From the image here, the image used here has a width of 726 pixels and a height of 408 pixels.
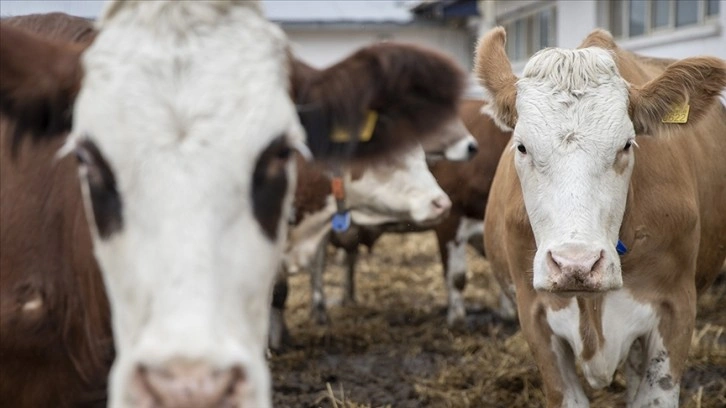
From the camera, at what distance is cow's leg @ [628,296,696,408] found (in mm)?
3668

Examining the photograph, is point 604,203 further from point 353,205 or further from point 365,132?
point 353,205

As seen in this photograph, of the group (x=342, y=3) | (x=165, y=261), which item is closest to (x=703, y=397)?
(x=165, y=261)

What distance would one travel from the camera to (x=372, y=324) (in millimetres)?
7207

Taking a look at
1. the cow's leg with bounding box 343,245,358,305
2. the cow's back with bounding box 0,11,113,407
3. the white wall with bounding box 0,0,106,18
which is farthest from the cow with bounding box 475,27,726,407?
the cow's leg with bounding box 343,245,358,305

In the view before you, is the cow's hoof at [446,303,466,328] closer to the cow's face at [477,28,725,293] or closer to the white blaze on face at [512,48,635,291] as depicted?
the cow's face at [477,28,725,293]

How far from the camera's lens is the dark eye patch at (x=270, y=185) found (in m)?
1.96

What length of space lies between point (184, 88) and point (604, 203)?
6.39 feet

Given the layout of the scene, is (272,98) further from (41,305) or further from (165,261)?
(41,305)

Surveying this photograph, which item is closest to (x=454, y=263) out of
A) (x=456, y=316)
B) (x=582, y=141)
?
(x=456, y=316)

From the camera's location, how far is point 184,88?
191cm

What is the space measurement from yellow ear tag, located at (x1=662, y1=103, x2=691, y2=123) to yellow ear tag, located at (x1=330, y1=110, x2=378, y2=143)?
5.60ft

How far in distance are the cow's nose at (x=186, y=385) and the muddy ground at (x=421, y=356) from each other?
3.08 m

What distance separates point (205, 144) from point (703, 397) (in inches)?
152

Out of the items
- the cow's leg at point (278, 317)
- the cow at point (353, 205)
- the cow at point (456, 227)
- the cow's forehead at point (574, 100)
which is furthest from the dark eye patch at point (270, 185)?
the cow at point (456, 227)
